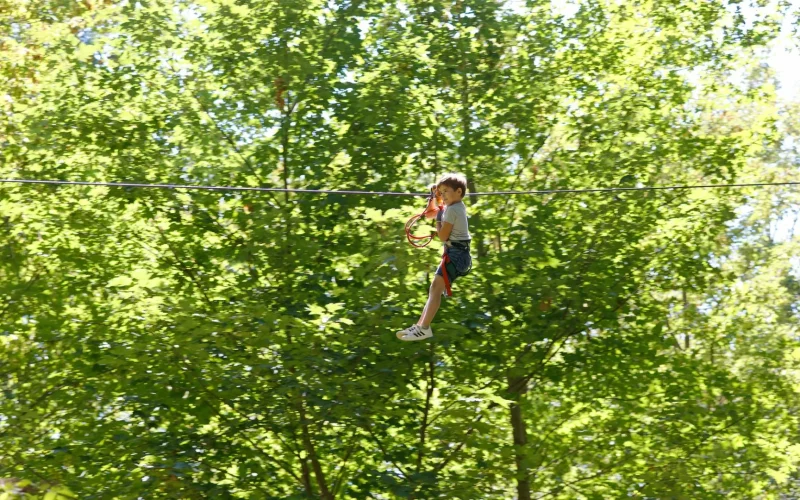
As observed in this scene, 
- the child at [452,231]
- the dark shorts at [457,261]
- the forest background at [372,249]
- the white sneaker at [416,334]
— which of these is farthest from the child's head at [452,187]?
the forest background at [372,249]

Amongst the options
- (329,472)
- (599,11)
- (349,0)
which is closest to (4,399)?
(329,472)

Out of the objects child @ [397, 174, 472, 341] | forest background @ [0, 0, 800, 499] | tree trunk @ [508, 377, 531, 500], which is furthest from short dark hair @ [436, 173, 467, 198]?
tree trunk @ [508, 377, 531, 500]

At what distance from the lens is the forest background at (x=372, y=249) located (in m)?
9.76

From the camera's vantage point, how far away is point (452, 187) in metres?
6.54

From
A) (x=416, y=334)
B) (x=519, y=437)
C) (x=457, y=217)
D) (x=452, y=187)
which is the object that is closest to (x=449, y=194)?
(x=452, y=187)

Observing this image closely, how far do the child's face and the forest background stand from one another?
9.72ft

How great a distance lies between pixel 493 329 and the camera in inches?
417

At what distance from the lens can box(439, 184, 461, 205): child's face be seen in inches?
258

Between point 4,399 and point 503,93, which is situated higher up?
point 503,93

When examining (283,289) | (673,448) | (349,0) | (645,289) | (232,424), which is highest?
(349,0)

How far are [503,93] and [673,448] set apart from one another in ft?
16.6

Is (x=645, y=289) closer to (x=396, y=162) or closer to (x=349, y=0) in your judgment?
(x=396, y=162)

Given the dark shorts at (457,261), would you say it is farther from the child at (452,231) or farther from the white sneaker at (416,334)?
the white sneaker at (416,334)

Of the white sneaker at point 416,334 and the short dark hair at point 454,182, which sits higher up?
the short dark hair at point 454,182
